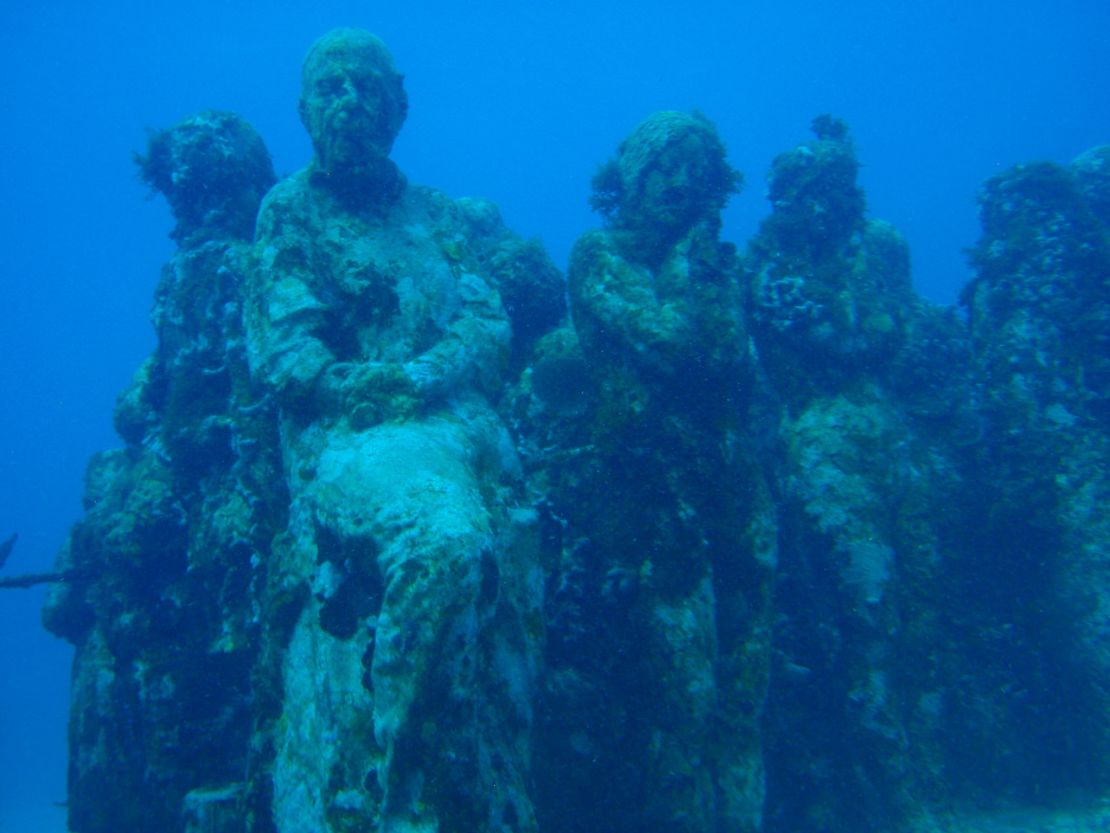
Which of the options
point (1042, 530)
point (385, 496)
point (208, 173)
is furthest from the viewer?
point (208, 173)

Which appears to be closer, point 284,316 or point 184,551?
point 284,316

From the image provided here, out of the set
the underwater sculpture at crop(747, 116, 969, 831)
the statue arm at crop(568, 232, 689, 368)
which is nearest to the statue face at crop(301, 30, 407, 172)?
the statue arm at crop(568, 232, 689, 368)

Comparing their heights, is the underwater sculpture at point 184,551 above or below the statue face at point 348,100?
below

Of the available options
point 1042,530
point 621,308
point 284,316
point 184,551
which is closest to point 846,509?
point 1042,530

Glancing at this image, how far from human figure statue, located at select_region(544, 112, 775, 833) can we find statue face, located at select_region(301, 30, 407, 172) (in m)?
2.41

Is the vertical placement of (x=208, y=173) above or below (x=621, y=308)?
above

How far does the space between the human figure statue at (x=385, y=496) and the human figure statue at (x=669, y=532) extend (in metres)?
1.01

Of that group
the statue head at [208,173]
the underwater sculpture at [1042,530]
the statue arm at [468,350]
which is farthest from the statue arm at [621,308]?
the statue head at [208,173]

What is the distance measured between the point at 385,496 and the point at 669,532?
104 inches

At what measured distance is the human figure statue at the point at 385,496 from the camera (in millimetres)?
3885

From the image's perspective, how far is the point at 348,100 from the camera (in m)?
6.42

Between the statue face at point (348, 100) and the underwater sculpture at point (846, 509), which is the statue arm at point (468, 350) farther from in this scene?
the underwater sculpture at point (846, 509)

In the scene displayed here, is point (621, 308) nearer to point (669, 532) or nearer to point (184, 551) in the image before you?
point (669, 532)

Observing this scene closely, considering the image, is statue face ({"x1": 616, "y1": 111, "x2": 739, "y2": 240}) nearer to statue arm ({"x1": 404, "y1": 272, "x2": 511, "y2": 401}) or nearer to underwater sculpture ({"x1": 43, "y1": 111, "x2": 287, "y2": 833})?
statue arm ({"x1": 404, "y1": 272, "x2": 511, "y2": 401})
